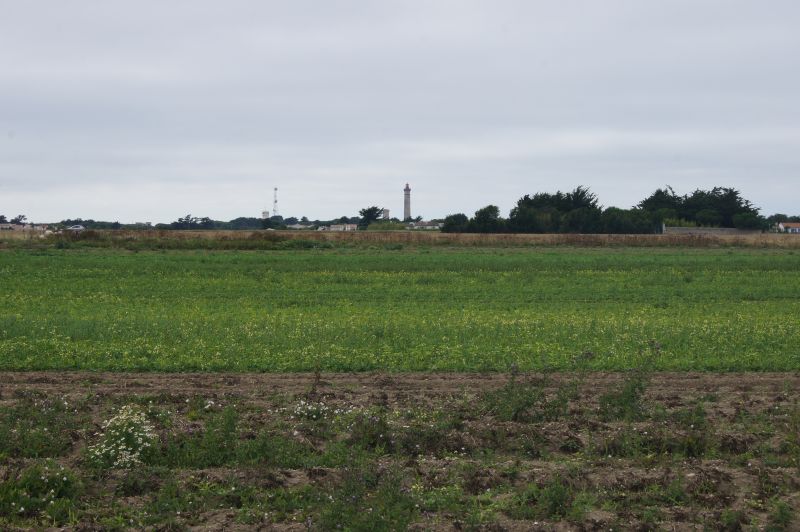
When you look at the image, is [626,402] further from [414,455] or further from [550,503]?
[550,503]

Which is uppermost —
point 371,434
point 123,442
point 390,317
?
point 390,317

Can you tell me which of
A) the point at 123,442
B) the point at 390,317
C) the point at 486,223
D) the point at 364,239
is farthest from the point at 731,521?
the point at 486,223

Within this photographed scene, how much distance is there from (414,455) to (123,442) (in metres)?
3.42

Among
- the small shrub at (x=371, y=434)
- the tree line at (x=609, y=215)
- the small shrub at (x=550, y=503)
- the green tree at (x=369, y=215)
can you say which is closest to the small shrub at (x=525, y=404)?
the small shrub at (x=371, y=434)

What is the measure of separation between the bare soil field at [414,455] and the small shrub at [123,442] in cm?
8

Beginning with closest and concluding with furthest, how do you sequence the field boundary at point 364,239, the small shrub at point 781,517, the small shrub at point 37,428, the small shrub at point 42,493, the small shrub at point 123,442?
the small shrub at point 781,517
the small shrub at point 42,493
the small shrub at point 123,442
the small shrub at point 37,428
the field boundary at point 364,239

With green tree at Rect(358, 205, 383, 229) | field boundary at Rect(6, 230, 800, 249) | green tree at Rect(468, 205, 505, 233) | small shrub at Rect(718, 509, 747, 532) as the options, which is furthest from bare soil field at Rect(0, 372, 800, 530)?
green tree at Rect(358, 205, 383, 229)

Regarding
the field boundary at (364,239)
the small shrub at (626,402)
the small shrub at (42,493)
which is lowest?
the small shrub at (42,493)

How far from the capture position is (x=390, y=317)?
21828 mm

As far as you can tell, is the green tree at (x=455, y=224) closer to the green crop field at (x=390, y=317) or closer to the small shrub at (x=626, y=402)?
the green crop field at (x=390, y=317)

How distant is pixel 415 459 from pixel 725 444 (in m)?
3.88

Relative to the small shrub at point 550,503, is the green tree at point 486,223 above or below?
above

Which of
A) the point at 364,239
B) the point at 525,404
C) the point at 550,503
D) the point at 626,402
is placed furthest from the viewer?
the point at 364,239

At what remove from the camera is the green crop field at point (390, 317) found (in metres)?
15.6
